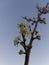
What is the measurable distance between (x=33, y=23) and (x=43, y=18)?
55 cm

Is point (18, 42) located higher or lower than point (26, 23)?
lower

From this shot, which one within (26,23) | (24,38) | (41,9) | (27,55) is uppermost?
→ (41,9)

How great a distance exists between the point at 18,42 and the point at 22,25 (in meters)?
0.80

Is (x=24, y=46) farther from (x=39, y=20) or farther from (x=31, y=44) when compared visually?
(x=39, y=20)

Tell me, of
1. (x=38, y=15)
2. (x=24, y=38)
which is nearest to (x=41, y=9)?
(x=38, y=15)

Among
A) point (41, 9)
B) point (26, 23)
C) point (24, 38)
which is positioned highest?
point (41, 9)

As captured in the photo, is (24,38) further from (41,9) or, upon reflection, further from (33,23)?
(41,9)

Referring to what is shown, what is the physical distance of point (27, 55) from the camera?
9.61 meters

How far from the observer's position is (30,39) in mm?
9805

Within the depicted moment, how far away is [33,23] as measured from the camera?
1023 cm

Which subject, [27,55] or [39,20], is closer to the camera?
[27,55]

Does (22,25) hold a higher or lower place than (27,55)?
higher

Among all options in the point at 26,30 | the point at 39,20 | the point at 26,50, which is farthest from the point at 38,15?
the point at 26,50

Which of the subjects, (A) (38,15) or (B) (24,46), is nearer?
(B) (24,46)
